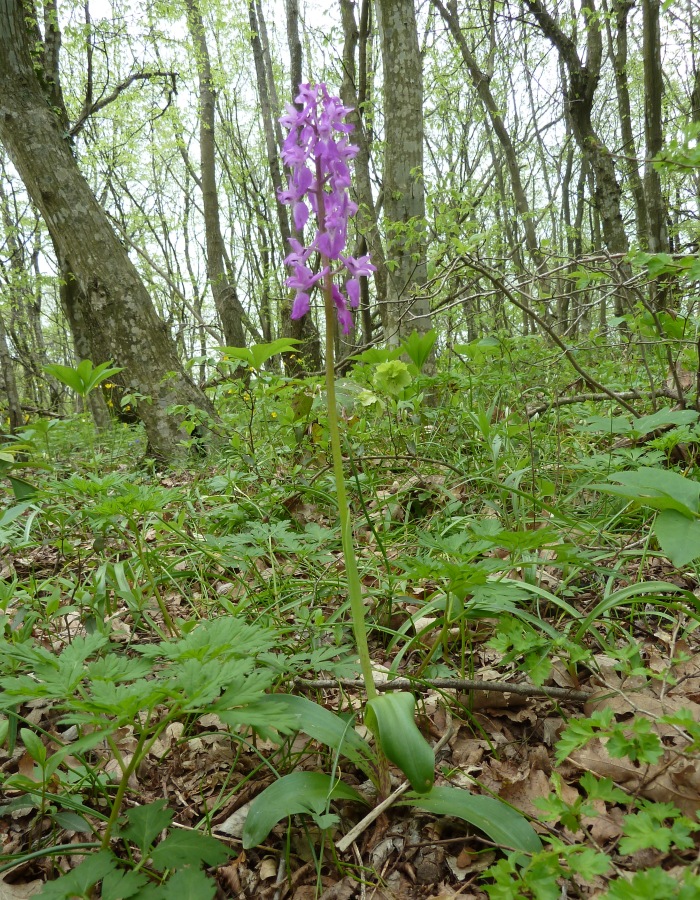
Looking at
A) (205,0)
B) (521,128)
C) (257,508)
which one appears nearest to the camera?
(257,508)

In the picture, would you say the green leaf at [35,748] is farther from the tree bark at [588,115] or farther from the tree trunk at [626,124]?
the tree bark at [588,115]

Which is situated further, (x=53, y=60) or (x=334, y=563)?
(x=53, y=60)

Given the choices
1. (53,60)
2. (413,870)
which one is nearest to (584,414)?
(413,870)

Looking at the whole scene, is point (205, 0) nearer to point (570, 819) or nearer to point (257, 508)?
point (257, 508)

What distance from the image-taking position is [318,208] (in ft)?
3.63

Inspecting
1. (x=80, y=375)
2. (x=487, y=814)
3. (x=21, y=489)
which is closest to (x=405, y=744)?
(x=487, y=814)

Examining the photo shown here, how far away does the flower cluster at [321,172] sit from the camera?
3.57 ft

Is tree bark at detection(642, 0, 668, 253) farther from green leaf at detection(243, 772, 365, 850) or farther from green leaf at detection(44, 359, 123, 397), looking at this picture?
green leaf at detection(243, 772, 365, 850)

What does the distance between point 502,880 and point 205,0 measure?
39.8 ft

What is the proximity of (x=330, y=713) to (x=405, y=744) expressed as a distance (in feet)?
0.82

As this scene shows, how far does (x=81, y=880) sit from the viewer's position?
84 centimetres

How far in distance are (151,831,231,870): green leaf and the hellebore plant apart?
0.09 meters

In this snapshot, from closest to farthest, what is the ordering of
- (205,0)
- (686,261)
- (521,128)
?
(686,261) → (205,0) → (521,128)

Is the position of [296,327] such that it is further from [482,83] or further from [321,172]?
[321,172]
